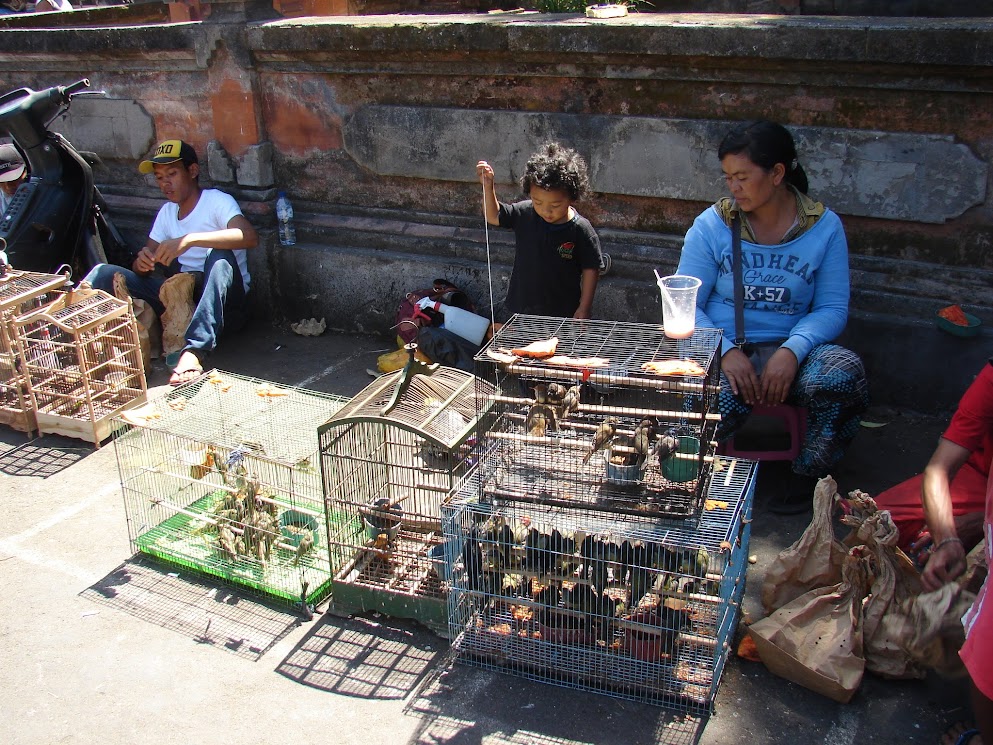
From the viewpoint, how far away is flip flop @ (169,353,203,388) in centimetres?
563

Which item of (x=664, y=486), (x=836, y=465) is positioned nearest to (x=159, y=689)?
(x=664, y=486)

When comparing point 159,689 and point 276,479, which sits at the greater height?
point 276,479

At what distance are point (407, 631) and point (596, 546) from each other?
101 cm

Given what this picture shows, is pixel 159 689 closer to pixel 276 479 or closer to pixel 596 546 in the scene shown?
pixel 276 479

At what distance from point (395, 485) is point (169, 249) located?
3241 millimetres

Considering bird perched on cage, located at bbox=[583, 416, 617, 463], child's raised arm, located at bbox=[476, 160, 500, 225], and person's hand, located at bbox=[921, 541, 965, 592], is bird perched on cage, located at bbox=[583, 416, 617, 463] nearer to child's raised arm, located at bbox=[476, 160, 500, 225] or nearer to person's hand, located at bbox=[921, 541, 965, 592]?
person's hand, located at bbox=[921, 541, 965, 592]

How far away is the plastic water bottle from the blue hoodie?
3.37 m

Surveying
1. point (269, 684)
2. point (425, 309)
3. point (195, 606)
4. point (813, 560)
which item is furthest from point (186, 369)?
point (813, 560)

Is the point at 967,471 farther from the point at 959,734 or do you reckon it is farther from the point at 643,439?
the point at 643,439

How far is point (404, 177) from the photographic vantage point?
21.1 ft

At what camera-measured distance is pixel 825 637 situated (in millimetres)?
3273

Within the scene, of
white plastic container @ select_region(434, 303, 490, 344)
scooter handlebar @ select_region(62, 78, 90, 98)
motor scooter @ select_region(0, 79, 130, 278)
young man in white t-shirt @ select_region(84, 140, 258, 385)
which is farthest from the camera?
scooter handlebar @ select_region(62, 78, 90, 98)

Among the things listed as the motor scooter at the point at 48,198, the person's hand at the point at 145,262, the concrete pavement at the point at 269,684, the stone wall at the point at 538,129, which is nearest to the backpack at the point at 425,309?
the stone wall at the point at 538,129

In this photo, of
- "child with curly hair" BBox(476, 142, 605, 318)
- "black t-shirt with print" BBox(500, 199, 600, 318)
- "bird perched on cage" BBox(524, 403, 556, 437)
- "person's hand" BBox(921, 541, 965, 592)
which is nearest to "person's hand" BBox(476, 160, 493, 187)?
"child with curly hair" BBox(476, 142, 605, 318)
